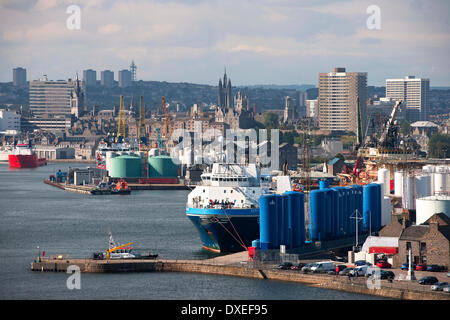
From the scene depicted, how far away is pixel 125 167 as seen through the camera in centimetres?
8975

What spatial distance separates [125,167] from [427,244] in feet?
192

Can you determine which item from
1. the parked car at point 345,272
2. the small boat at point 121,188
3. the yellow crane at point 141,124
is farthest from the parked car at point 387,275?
the yellow crane at point 141,124

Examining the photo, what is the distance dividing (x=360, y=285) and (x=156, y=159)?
197 ft

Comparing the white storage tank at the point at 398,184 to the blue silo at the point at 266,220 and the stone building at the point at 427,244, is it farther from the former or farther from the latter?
the stone building at the point at 427,244

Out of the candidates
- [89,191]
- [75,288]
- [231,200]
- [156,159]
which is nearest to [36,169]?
[156,159]

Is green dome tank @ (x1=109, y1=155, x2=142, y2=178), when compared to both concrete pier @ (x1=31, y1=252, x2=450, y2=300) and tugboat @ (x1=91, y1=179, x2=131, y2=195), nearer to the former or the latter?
tugboat @ (x1=91, y1=179, x2=131, y2=195)

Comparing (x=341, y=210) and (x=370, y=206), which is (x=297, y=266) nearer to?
(x=341, y=210)

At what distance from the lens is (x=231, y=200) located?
135 feet

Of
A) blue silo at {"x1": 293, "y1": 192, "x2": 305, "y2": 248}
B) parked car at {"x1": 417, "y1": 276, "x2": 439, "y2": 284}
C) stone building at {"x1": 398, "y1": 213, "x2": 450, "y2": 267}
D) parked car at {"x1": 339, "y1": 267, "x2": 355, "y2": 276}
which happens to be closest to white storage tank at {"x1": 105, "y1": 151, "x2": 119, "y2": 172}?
blue silo at {"x1": 293, "y1": 192, "x2": 305, "y2": 248}

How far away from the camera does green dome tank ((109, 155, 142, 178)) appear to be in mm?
89562

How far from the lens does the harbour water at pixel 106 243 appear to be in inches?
1240

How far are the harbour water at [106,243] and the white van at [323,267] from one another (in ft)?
3.70

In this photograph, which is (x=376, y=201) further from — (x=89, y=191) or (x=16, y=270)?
(x=89, y=191)

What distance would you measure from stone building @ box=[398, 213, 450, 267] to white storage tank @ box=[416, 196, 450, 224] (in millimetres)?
4856
